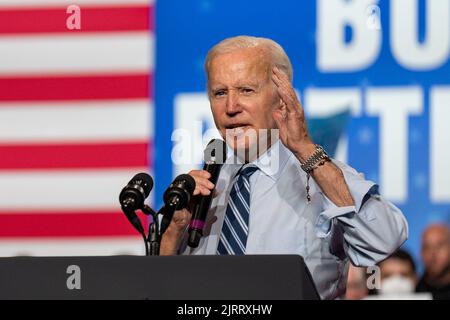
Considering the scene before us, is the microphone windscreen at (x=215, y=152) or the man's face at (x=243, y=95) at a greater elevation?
the man's face at (x=243, y=95)

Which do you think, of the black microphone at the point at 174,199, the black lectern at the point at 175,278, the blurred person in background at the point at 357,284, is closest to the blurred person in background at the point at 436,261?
the blurred person in background at the point at 357,284

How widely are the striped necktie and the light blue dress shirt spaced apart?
0.04 feet

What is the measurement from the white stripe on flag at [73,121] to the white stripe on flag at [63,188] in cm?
12

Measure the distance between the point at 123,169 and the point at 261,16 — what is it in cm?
73

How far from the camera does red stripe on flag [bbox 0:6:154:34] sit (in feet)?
10.2

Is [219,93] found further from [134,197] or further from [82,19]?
[82,19]

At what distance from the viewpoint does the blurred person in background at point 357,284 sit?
8.94 ft

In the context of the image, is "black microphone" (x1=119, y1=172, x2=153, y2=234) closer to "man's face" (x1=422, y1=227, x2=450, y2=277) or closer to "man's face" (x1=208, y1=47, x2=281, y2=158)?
"man's face" (x1=208, y1=47, x2=281, y2=158)

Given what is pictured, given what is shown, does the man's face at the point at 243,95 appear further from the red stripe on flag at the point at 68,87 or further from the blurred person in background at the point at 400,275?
the red stripe on flag at the point at 68,87

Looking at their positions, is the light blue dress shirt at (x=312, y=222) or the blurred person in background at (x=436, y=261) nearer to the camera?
the light blue dress shirt at (x=312, y=222)

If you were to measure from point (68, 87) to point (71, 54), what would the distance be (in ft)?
0.39

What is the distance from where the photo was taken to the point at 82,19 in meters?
3.17
